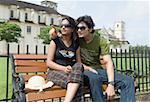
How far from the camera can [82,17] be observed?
187 inches

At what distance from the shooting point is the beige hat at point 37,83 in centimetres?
423

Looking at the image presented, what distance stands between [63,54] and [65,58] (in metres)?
0.07

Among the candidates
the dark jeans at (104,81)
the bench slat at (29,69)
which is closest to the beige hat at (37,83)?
the bench slat at (29,69)

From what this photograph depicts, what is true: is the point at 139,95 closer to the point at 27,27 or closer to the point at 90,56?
the point at 90,56

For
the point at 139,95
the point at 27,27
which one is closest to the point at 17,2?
the point at 27,27

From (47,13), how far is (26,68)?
71858mm

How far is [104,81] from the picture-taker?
183 inches

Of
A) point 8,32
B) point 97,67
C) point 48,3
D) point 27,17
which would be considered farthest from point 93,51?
point 48,3

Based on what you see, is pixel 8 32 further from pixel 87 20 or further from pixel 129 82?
pixel 129 82

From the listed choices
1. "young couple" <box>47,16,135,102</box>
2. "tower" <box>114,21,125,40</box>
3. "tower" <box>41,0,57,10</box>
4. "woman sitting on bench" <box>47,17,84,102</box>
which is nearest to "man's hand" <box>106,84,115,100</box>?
"young couple" <box>47,16,135,102</box>

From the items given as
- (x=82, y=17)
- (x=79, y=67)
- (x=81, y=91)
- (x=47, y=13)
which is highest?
(x=47, y=13)

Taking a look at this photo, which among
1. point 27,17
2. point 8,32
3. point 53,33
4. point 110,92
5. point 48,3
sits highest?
point 48,3

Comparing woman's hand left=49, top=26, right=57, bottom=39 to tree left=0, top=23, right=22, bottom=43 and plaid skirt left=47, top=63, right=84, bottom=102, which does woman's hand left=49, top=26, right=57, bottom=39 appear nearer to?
Answer: plaid skirt left=47, top=63, right=84, bottom=102

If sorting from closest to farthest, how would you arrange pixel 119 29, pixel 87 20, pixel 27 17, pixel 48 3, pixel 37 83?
pixel 37 83 < pixel 87 20 < pixel 27 17 < pixel 48 3 < pixel 119 29
